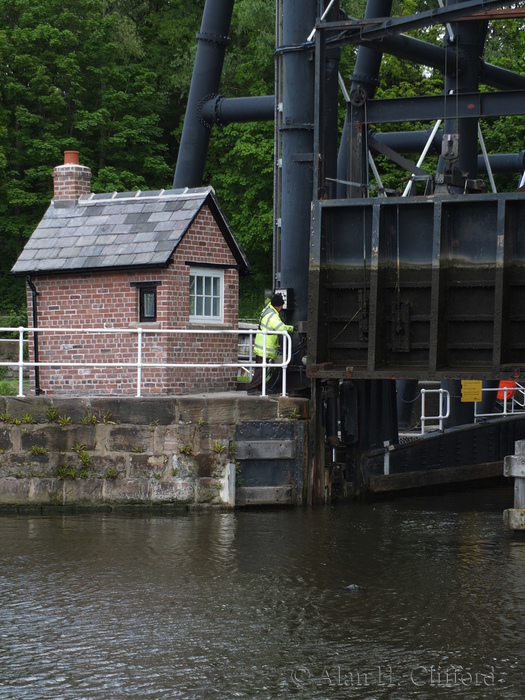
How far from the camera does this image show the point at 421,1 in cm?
4691

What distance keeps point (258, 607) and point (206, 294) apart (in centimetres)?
894

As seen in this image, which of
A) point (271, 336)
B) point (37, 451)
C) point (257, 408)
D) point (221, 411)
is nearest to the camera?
point (37, 451)

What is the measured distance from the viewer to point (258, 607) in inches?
417

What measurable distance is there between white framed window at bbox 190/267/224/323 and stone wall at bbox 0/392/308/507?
2941mm

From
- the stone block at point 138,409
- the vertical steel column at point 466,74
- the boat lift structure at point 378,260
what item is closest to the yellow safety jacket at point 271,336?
the boat lift structure at point 378,260

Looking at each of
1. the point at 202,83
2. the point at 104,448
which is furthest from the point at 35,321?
the point at 202,83

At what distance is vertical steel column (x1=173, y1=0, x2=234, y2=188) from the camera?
827 inches

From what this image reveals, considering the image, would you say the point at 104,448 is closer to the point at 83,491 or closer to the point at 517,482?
the point at 83,491

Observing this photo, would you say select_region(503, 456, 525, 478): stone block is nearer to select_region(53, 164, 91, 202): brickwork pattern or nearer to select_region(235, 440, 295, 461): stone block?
select_region(235, 440, 295, 461): stone block

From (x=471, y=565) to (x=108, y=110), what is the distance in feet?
113

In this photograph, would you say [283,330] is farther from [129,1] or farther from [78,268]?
[129,1]

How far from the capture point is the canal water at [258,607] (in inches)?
332


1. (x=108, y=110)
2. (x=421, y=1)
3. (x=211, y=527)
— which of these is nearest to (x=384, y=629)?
(x=211, y=527)

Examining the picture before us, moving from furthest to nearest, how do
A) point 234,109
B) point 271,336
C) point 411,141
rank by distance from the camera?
point 411,141 → point 234,109 → point 271,336
